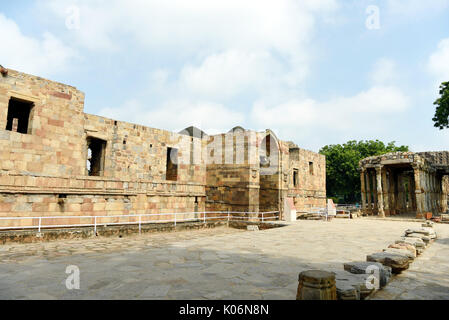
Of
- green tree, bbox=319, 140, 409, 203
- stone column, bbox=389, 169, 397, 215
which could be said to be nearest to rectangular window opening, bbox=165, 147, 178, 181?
stone column, bbox=389, 169, 397, 215

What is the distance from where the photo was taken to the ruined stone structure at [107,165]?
31.7 feet

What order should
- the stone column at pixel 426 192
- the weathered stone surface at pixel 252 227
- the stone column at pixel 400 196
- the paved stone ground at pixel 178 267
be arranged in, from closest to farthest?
the paved stone ground at pixel 178 267
the weathered stone surface at pixel 252 227
the stone column at pixel 426 192
the stone column at pixel 400 196

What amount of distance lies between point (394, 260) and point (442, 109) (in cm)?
2066

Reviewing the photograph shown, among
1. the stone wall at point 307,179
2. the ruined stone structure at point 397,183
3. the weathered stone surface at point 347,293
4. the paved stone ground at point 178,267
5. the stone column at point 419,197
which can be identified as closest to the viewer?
the weathered stone surface at point 347,293

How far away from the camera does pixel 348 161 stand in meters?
37.2

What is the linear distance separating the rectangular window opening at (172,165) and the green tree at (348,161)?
28587 mm

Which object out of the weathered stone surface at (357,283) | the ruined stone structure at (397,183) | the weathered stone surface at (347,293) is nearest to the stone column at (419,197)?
the ruined stone structure at (397,183)

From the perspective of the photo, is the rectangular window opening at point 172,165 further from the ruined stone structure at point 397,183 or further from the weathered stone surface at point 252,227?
the ruined stone structure at point 397,183

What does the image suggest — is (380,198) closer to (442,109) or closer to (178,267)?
(442,109)

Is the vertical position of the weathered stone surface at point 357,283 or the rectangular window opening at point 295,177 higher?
the rectangular window opening at point 295,177

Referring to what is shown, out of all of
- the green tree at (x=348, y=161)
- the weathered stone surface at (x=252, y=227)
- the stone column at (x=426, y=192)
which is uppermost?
the green tree at (x=348, y=161)

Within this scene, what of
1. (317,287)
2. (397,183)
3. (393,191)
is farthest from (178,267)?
(397,183)

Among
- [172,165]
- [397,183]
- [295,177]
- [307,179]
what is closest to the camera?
[172,165]
